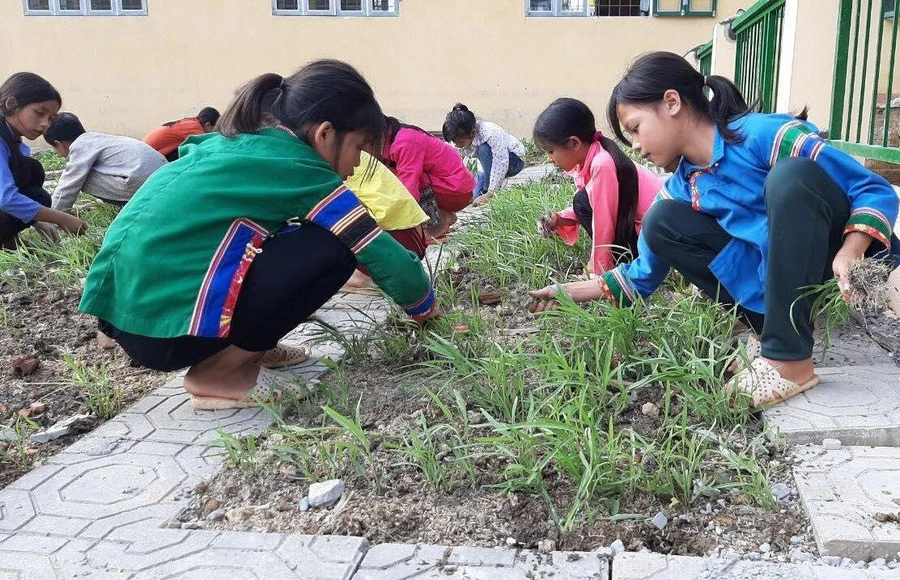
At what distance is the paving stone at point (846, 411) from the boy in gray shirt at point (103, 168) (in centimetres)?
411

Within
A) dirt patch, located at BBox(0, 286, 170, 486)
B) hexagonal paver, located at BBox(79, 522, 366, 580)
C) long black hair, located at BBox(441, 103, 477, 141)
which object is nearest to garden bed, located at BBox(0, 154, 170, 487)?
dirt patch, located at BBox(0, 286, 170, 486)

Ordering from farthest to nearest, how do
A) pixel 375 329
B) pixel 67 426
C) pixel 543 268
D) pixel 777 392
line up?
pixel 543 268 → pixel 375 329 → pixel 67 426 → pixel 777 392

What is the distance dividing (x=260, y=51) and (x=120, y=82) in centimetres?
206

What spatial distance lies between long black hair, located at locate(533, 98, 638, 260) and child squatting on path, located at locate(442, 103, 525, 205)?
8.33ft

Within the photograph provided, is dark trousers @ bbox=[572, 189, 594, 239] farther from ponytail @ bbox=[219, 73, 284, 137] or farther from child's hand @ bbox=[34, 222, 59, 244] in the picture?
child's hand @ bbox=[34, 222, 59, 244]

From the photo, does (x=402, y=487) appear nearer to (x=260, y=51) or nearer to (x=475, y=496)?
(x=475, y=496)

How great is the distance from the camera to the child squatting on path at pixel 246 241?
7.11 ft

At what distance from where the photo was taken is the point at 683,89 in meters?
2.15

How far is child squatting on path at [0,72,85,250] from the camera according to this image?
4.21 metres

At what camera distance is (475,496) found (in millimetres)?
1742

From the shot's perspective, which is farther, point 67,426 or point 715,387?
point 67,426

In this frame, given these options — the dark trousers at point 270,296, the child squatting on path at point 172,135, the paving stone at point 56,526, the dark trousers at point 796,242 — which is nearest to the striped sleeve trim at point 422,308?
the dark trousers at point 270,296

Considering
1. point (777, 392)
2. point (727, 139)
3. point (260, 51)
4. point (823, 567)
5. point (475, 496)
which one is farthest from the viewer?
point (260, 51)

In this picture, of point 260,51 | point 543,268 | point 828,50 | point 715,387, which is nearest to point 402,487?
point 715,387
